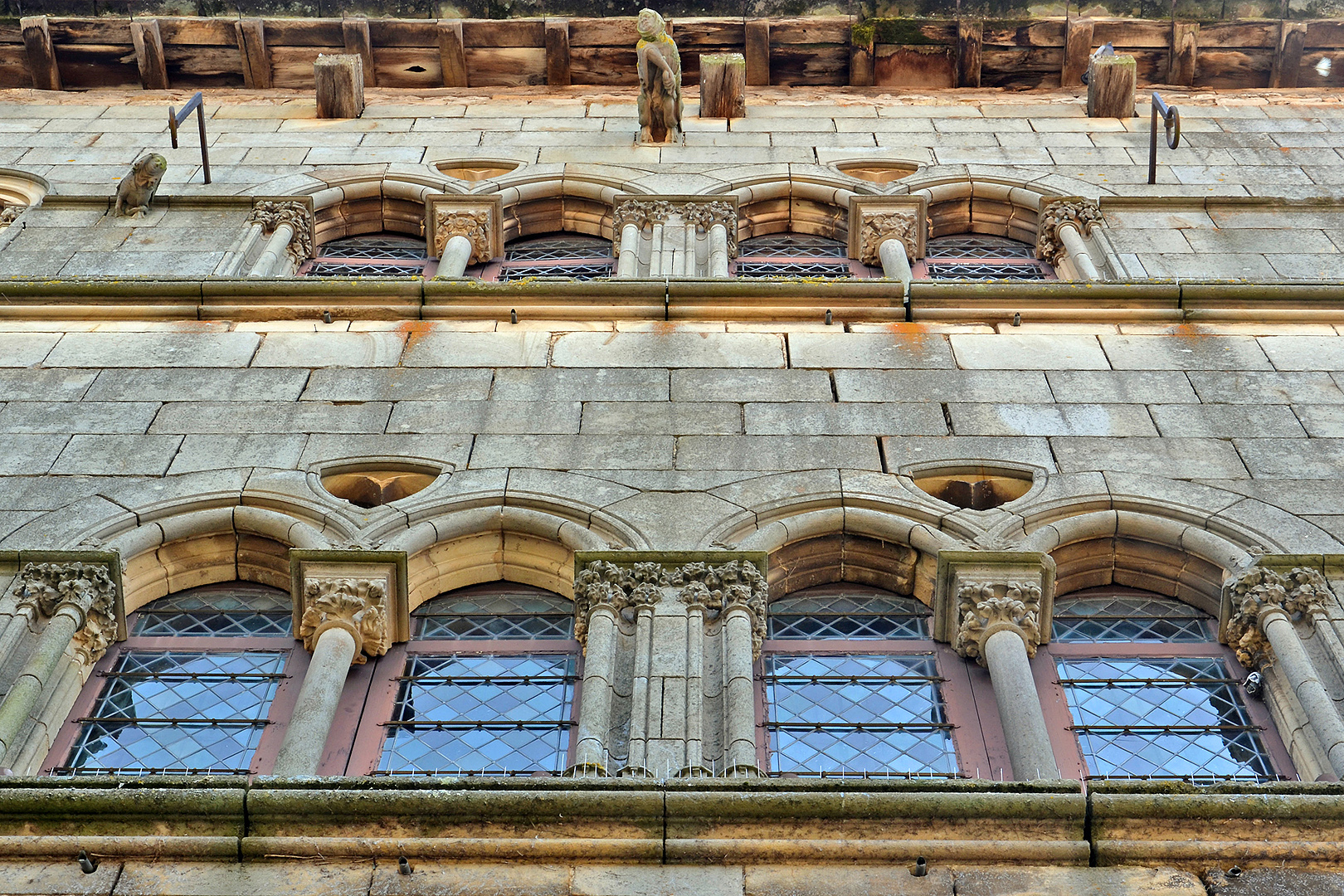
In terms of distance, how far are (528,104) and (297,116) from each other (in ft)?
7.98

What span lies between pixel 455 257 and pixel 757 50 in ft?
19.5

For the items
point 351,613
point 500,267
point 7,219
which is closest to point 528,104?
point 500,267

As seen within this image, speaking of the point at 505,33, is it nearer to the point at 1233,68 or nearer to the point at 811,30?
the point at 811,30

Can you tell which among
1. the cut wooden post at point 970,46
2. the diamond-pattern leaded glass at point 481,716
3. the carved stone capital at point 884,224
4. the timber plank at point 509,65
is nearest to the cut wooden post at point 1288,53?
the cut wooden post at point 970,46

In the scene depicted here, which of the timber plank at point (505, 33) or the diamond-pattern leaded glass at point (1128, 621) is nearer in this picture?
the diamond-pattern leaded glass at point (1128, 621)

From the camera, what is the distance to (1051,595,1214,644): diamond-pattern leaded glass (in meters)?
10.7

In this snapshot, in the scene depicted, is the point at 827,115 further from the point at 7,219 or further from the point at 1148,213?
the point at 7,219

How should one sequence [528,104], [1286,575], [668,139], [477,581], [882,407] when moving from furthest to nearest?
[528,104], [668,139], [882,407], [477,581], [1286,575]

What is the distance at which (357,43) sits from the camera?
20.2m

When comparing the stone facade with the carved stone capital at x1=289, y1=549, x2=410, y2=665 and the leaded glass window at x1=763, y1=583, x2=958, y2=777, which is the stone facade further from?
the leaded glass window at x1=763, y1=583, x2=958, y2=777

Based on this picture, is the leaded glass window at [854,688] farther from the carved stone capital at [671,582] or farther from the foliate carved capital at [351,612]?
the foliate carved capital at [351,612]

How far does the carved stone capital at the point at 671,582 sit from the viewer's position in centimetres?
1006

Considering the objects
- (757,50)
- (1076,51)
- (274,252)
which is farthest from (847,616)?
(1076,51)

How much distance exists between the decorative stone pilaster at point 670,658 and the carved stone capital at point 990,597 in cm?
108
